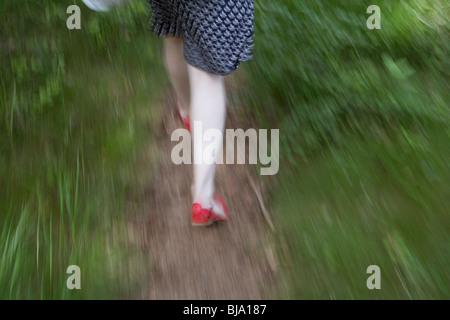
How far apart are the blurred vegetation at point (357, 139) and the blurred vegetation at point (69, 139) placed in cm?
62

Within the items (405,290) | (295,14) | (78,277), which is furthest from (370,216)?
(295,14)

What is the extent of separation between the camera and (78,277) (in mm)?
1601

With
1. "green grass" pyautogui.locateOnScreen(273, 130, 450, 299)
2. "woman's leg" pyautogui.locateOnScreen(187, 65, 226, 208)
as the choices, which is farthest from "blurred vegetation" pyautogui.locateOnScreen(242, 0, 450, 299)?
"woman's leg" pyautogui.locateOnScreen(187, 65, 226, 208)

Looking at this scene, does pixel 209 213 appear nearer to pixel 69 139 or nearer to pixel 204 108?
pixel 204 108

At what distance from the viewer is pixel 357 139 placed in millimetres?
1933

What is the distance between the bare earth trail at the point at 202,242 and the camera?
1.63m

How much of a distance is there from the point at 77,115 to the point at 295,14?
1.27 m

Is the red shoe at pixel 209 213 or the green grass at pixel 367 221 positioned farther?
the red shoe at pixel 209 213

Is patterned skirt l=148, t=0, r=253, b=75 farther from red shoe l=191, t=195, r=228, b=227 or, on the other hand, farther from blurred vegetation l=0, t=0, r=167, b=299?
blurred vegetation l=0, t=0, r=167, b=299

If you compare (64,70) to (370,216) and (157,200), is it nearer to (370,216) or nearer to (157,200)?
(157,200)

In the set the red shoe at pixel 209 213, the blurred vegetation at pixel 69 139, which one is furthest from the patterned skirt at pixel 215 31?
the blurred vegetation at pixel 69 139

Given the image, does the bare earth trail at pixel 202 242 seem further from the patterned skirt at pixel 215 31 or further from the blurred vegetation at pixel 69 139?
the patterned skirt at pixel 215 31

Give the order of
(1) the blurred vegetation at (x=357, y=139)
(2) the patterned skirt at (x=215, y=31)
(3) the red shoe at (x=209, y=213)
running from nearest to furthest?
(2) the patterned skirt at (x=215, y=31) → (1) the blurred vegetation at (x=357, y=139) → (3) the red shoe at (x=209, y=213)

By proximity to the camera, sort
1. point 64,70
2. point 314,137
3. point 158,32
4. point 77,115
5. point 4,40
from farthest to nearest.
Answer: point 4,40 < point 64,70 < point 77,115 < point 314,137 < point 158,32
